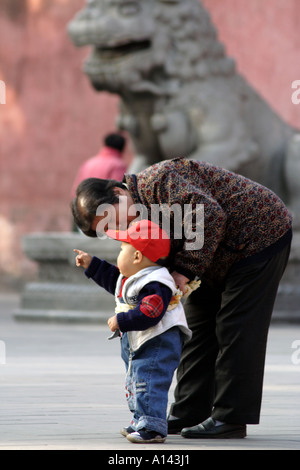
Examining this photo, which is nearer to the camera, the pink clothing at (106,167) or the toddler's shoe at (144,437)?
the toddler's shoe at (144,437)

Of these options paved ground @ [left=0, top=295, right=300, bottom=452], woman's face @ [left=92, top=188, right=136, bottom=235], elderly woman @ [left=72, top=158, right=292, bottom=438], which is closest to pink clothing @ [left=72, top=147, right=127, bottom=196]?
paved ground @ [left=0, top=295, right=300, bottom=452]

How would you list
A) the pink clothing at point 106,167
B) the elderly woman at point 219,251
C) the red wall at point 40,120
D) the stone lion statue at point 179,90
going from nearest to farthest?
the elderly woman at point 219,251 < the stone lion statue at point 179,90 < the pink clothing at point 106,167 < the red wall at point 40,120

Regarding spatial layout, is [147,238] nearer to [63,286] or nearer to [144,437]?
[144,437]

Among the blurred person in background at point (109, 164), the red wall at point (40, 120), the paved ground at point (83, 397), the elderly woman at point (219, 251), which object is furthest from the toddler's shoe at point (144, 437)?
the red wall at point (40, 120)

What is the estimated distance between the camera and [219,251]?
4.41 meters

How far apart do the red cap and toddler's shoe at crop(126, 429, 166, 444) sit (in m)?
0.61

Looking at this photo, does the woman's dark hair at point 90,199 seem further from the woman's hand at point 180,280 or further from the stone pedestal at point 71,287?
the stone pedestal at point 71,287

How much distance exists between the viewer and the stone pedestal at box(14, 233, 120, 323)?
9469mm

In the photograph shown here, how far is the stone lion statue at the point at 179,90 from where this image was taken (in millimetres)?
9570

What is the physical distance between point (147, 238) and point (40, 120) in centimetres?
1172

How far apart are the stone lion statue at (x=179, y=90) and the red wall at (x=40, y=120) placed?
18.2 ft

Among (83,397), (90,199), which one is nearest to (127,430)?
(90,199)

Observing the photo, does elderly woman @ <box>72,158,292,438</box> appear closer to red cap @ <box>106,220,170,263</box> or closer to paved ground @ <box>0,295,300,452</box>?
red cap @ <box>106,220,170,263</box>
